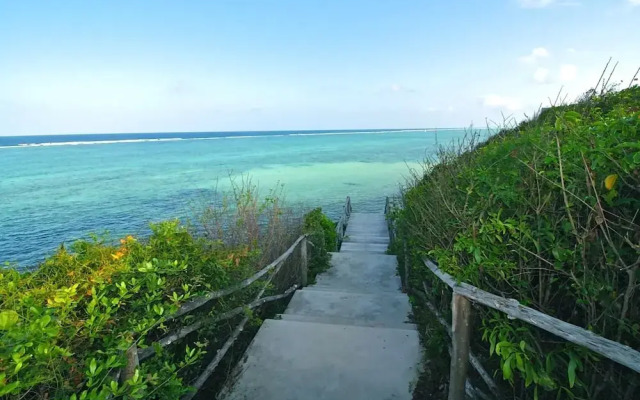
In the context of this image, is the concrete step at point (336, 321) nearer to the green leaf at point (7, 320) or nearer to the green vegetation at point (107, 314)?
the green vegetation at point (107, 314)

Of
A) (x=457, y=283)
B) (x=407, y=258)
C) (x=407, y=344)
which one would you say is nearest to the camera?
(x=457, y=283)

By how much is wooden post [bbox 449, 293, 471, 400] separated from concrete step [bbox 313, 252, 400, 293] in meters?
3.74

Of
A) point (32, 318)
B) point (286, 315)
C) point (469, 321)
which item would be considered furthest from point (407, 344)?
point (32, 318)

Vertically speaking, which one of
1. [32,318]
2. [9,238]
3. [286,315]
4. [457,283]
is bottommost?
[9,238]

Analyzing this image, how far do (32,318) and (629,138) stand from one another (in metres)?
3.34

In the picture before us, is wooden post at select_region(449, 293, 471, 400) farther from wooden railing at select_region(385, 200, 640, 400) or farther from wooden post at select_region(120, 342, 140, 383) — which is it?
wooden post at select_region(120, 342, 140, 383)

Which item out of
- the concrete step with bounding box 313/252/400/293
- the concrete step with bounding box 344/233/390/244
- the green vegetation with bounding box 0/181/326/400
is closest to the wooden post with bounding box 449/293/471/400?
the green vegetation with bounding box 0/181/326/400

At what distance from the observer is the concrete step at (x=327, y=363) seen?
2.97 meters

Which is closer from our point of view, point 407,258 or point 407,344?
point 407,344

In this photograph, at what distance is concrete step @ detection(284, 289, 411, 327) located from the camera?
462 cm

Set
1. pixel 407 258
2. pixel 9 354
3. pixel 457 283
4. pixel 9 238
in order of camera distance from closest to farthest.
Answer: pixel 9 354 → pixel 457 283 → pixel 407 258 → pixel 9 238

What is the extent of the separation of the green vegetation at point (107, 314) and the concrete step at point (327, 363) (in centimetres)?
49

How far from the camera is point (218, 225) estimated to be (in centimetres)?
638

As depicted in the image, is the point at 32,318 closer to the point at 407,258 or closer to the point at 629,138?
the point at 629,138
